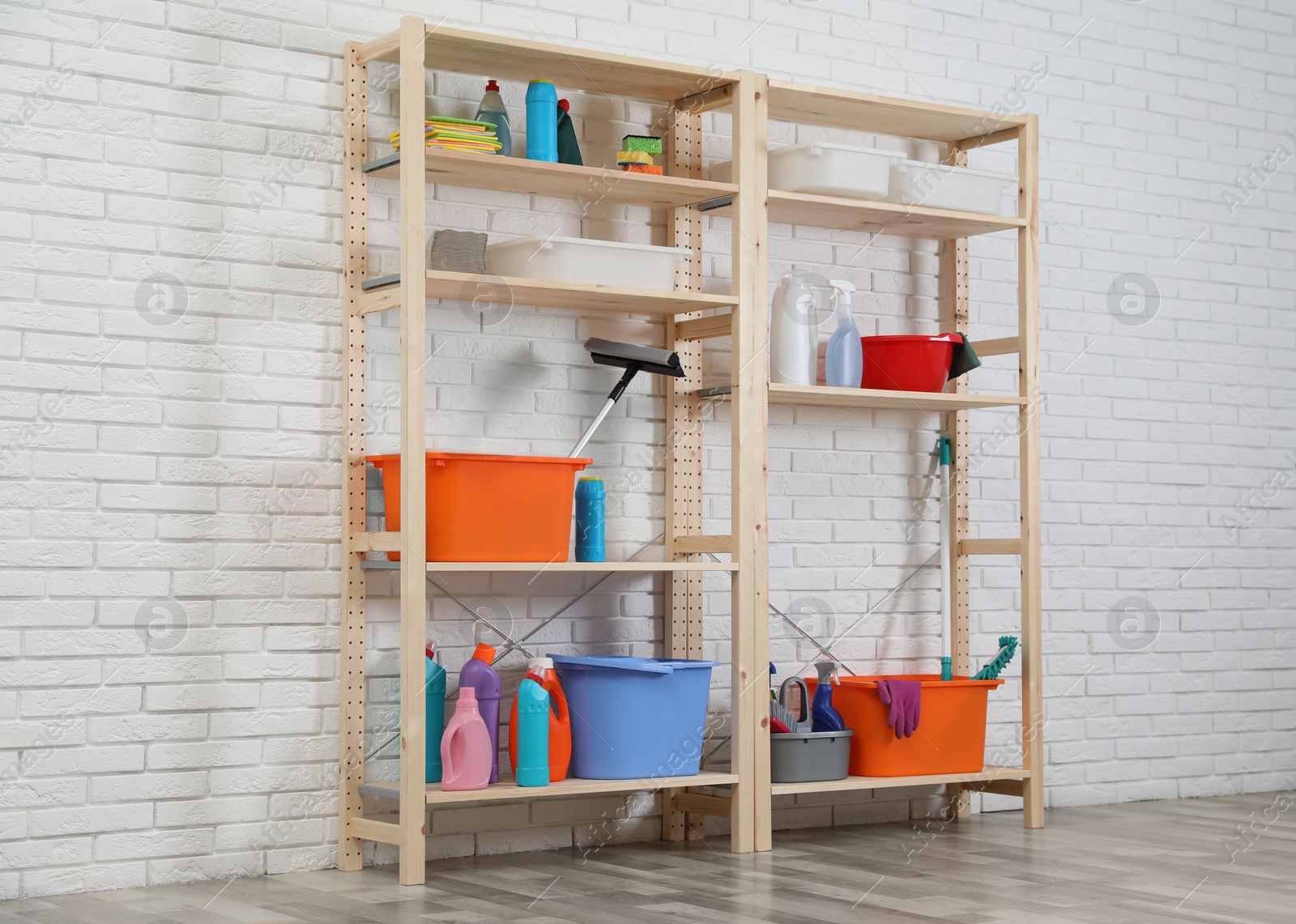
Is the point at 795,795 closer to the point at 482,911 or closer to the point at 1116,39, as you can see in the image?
the point at 482,911

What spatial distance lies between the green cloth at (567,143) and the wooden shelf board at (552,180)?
2.6 inches

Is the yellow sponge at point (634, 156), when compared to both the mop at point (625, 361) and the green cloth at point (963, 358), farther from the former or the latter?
the green cloth at point (963, 358)

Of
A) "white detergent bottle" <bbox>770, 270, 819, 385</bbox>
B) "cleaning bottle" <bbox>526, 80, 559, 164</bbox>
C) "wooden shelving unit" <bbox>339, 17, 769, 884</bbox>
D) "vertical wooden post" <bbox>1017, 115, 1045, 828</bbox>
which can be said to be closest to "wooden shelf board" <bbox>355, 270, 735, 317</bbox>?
"wooden shelving unit" <bbox>339, 17, 769, 884</bbox>

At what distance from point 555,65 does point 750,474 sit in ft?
3.66

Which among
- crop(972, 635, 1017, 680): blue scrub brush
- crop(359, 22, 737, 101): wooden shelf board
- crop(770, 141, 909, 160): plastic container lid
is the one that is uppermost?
crop(359, 22, 737, 101): wooden shelf board

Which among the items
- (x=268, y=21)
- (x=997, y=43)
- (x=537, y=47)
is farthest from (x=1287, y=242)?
(x=268, y=21)

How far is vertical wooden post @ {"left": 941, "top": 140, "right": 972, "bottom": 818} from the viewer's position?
4.39 metres

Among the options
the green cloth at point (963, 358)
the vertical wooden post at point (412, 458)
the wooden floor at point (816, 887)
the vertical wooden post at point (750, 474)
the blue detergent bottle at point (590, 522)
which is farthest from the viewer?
the green cloth at point (963, 358)

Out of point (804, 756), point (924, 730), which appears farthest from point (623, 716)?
point (924, 730)

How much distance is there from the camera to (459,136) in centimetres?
342

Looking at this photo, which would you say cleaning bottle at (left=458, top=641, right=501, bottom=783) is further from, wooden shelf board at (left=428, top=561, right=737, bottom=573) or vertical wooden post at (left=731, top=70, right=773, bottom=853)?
vertical wooden post at (left=731, top=70, right=773, bottom=853)

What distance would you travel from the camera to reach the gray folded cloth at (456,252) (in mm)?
3449

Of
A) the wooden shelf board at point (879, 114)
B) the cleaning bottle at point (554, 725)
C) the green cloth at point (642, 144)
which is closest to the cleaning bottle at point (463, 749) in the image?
the cleaning bottle at point (554, 725)

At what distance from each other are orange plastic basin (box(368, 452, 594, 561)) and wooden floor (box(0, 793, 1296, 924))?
2.43 ft
